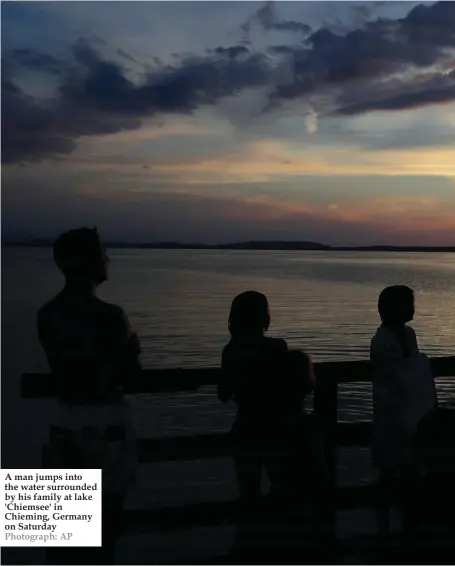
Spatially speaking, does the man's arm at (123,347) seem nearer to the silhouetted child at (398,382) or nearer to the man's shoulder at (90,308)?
the man's shoulder at (90,308)

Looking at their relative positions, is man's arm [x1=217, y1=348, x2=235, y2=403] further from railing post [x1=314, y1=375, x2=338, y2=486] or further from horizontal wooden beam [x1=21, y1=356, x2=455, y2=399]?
railing post [x1=314, y1=375, x2=338, y2=486]

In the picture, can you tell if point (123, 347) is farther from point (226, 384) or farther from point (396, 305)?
point (396, 305)

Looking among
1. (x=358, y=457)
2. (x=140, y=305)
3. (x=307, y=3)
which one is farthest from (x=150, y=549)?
(x=140, y=305)

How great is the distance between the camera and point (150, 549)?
3.57 metres

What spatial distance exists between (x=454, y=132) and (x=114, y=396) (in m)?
3.04

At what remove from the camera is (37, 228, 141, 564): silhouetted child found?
2.56 metres

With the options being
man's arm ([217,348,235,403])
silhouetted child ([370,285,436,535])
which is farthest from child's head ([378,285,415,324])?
man's arm ([217,348,235,403])

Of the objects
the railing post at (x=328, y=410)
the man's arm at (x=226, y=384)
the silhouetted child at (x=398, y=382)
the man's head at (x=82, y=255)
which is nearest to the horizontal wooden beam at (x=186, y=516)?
the railing post at (x=328, y=410)

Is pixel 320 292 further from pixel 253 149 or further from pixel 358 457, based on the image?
pixel 253 149

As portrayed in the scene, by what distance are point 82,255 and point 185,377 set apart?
2.24 ft

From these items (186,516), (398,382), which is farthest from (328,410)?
(186,516)

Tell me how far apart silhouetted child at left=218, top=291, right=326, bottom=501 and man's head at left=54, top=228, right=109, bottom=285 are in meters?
0.62

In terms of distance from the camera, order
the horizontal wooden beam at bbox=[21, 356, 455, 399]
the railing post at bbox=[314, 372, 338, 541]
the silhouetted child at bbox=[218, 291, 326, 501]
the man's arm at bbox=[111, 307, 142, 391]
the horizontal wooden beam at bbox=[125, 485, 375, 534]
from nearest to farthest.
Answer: the man's arm at bbox=[111, 307, 142, 391] < the horizontal wooden beam at bbox=[21, 356, 455, 399] < the silhouetted child at bbox=[218, 291, 326, 501] < the horizontal wooden beam at bbox=[125, 485, 375, 534] < the railing post at bbox=[314, 372, 338, 541]

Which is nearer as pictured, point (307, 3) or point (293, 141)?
point (307, 3)
